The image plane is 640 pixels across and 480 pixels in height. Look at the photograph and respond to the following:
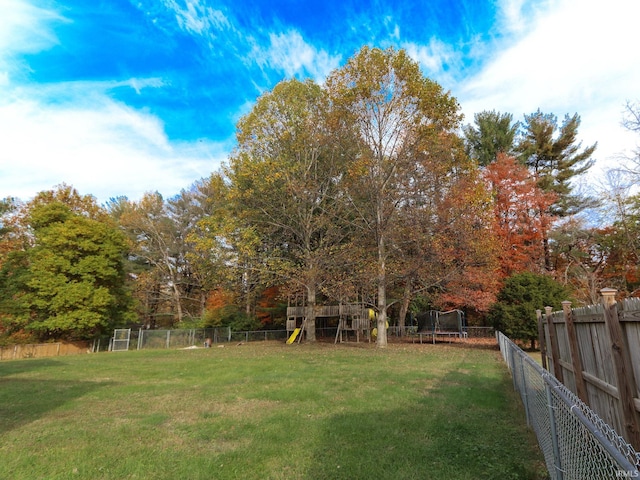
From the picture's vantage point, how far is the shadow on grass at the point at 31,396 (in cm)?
679

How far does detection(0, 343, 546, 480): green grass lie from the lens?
A: 432 cm

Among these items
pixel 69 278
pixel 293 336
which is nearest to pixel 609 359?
pixel 293 336

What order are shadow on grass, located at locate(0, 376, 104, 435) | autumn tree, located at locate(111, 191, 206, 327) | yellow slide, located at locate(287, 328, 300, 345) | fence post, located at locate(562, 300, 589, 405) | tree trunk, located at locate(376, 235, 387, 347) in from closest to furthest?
fence post, located at locate(562, 300, 589, 405)
shadow on grass, located at locate(0, 376, 104, 435)
tree trunk, located at locate(376, 235, 387, 347)
yellow slide, located at locate(287, 328, 300, 345)
autumn tree, located at locate(111, 191, 206, 327)

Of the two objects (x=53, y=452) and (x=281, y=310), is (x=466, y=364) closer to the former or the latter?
(x=53, y=452)

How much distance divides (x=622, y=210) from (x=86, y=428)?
99.9 feet

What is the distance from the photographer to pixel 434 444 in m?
4.99

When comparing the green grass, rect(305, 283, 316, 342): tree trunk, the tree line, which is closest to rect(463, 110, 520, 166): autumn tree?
the tree line

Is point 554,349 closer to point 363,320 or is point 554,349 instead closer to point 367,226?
point 367,226

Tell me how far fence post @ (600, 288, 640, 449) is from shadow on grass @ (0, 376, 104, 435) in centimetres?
821

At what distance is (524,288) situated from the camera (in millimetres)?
17297

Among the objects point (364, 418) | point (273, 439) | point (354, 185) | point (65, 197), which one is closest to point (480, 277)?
point (354, 185)

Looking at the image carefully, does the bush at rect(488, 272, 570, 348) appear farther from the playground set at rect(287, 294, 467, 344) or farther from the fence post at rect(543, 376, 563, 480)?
the fence post at rect(543, 376, 563, 480)

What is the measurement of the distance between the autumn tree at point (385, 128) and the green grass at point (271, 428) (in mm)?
11030

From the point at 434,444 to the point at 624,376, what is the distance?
2473 mm
